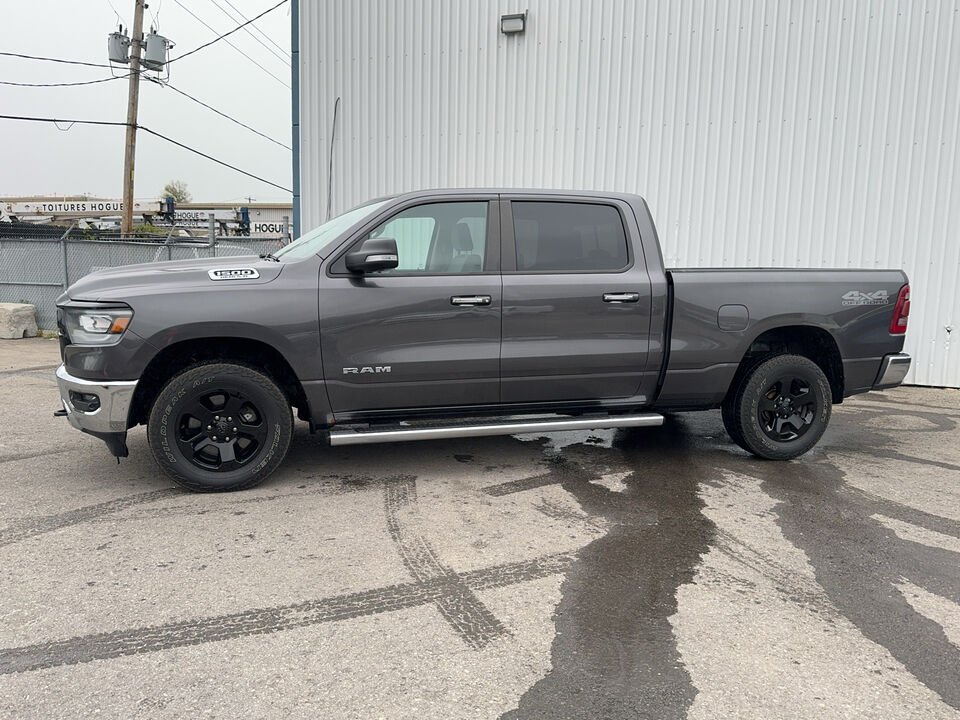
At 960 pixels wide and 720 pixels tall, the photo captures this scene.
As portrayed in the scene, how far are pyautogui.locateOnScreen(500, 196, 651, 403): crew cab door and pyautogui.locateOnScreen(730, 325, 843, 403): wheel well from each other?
99 cm

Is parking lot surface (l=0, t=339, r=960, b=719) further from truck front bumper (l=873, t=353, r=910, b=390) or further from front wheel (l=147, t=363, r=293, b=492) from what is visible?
truck front bumper (l=873, t=353, r=910, b=390)

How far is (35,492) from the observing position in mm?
4547

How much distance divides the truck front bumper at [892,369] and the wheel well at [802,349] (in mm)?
313

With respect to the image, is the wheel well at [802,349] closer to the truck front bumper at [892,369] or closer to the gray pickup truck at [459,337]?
the gray pickup truck at [459,337]

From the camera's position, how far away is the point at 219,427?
447 cm

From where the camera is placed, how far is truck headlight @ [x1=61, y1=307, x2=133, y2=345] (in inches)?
165

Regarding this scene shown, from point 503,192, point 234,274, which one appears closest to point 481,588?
point 234,274

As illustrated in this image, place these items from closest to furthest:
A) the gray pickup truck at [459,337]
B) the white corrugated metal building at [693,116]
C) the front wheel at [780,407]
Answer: the gray pickup truck at [459,337], the front wheel at [780,407], the white corrugated metal building at [693,116]

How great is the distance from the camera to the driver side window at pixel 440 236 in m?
4.78

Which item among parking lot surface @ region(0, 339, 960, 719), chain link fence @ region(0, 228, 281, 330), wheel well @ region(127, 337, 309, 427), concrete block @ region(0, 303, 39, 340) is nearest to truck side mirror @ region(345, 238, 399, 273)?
wheel well @ region(127, 337, 309, 427)

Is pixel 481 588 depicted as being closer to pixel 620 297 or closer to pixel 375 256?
pixel 375 256

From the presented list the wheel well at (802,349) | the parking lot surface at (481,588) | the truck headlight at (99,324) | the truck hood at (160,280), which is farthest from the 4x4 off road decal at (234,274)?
the wheel well at (802,349)

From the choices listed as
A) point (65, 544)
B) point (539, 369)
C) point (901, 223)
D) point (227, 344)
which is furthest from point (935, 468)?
point (65, 544)

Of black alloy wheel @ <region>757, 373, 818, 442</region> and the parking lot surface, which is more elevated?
black alloy wheel @ <region>757, 373, 818, 442</region>
